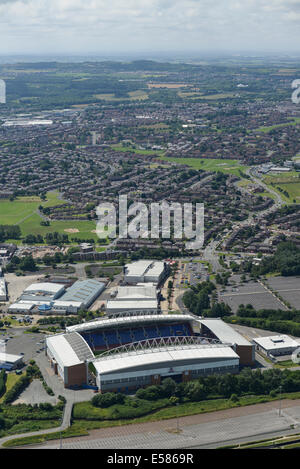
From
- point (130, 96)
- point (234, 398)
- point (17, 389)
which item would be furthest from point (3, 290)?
point (130, 96)

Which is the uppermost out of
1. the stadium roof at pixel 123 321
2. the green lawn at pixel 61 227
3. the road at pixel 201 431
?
the stadium roof at pixel 123 321

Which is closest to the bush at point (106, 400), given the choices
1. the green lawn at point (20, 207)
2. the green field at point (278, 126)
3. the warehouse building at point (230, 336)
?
the warehouse building at point (230, 336)

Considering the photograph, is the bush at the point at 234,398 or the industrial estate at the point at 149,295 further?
the bush at the point at 234,398

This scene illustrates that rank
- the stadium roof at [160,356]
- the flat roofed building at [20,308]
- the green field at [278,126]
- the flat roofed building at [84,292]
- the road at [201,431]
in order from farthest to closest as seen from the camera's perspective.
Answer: the green field at [278,126]
the flat roofed building at [84,292]
the flat roofed building at [20,308]
the stadium roof at [160,356]
the road at [201,431]

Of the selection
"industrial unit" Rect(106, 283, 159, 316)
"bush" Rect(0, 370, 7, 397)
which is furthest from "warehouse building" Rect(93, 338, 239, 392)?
"industrial unit" Rect(106, 283, 159, 316)

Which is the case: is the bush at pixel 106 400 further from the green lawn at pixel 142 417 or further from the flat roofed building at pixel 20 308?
the flat roofed building at pixel 20 308

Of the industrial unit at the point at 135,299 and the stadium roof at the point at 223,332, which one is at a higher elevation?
the stadium roof at the point at 223,332

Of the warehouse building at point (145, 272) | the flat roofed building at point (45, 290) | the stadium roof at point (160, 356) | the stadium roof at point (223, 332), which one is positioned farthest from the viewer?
the warehouse building at point (145, 272)
